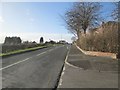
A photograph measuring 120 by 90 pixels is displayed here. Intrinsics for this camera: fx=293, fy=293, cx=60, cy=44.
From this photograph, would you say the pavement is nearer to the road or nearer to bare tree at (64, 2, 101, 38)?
the road

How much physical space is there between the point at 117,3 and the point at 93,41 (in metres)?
11.8

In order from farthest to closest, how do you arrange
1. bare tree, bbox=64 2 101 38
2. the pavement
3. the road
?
1. bare tree, bbox=64 2 101 38
2. the road
3. the pavement

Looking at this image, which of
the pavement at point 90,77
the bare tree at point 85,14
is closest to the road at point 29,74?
the pavement at point 90,77

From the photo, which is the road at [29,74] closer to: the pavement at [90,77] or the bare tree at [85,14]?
the pavement at [90,77]

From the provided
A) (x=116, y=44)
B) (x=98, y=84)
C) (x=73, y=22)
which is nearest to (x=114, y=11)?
(x=116, y=44)

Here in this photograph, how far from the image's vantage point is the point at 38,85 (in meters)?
11.4

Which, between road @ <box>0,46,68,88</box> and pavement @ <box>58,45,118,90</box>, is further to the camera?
road @ <box>0,46,68,88</box>

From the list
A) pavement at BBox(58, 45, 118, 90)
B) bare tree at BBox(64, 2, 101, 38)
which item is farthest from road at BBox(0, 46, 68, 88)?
bare tree at BBox(64, 2, 101, 38)

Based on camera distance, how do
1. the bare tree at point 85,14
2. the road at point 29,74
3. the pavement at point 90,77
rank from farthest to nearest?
the bare tree at point 85,14
the road at point 29,74
the pavement at point 90,77

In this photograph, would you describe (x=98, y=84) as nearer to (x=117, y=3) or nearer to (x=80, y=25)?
(x=117, y=3)

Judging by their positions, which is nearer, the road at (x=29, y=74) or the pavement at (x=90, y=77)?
the pavement at (x=90, y=77)

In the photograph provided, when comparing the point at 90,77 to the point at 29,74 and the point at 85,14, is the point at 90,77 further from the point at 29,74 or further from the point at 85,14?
the point at 85,14

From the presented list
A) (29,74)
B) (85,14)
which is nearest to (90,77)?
(29,74)

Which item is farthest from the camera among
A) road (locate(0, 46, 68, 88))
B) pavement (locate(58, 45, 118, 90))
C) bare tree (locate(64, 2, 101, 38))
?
bare tree (locate(64, 2, 101, 38))
